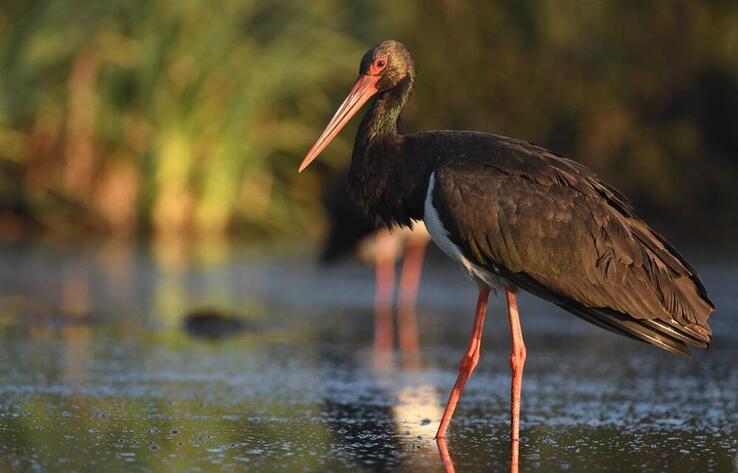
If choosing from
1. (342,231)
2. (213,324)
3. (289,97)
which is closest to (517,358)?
(213,324)

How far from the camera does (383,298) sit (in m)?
11.1

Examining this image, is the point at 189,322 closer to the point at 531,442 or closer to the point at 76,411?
the point at 76,411

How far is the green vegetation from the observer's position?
16516 millimetres

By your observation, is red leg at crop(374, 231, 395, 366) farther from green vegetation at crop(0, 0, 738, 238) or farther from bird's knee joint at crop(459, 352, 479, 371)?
green vegetation at crop(0, 0, 738, 238)

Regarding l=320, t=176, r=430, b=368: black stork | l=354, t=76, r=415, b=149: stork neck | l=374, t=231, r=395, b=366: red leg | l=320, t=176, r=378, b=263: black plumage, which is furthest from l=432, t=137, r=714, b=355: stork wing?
l=320, t=176, r=378, b=263: black plumage

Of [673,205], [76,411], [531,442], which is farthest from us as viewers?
[673,205]

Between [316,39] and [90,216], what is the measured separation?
10.2ft

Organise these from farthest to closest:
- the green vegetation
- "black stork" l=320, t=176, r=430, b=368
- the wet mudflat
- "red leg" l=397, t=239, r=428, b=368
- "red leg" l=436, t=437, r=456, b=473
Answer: the green vegetation → "black stork" l=320, t=176, r=430, b=368 → "red leg" l=397, t=239, r=428, b=368 → the wet mudflat → "red leg" l=436, t=437, r=456, b=473

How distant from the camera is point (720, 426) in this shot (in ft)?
19.7

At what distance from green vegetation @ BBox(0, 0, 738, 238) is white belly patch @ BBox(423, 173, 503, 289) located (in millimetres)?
9832

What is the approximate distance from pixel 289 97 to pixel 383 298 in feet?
26.7

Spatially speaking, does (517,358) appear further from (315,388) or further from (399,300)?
(399,300)

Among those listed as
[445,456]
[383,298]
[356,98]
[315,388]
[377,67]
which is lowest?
[445,456]

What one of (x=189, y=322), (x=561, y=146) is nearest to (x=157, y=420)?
(x=189, y=322)
